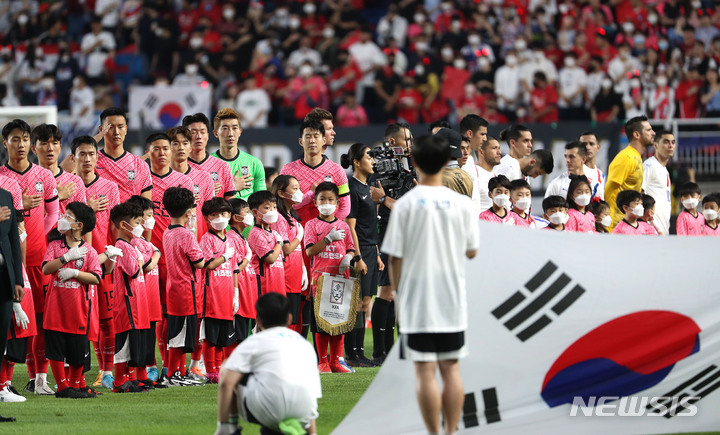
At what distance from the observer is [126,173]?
10398 mm

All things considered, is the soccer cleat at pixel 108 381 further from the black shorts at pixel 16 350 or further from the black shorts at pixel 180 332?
the black shorts at pixel 16 350

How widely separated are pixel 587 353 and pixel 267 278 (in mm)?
4095

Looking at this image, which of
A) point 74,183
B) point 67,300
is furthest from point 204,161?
point 67,300

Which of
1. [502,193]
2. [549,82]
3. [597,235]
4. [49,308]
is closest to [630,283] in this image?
[597,235]

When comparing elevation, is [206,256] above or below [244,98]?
below

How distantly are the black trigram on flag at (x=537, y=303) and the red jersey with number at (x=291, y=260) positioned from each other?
4038 mm

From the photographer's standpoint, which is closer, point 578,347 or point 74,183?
point 578,347

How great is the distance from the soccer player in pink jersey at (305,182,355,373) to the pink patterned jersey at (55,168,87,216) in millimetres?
2149

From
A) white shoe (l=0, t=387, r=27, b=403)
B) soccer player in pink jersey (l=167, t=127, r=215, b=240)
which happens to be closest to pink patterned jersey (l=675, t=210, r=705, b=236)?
soccer player in pink jersey (l=167, t=127, r=215, b=240)

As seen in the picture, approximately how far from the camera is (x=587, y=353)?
698cm

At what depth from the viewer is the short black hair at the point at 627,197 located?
12125 mm

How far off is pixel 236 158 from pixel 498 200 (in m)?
2.64

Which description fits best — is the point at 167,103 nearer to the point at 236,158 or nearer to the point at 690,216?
the point at 236,158

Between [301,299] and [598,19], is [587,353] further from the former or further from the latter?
[598,19]
